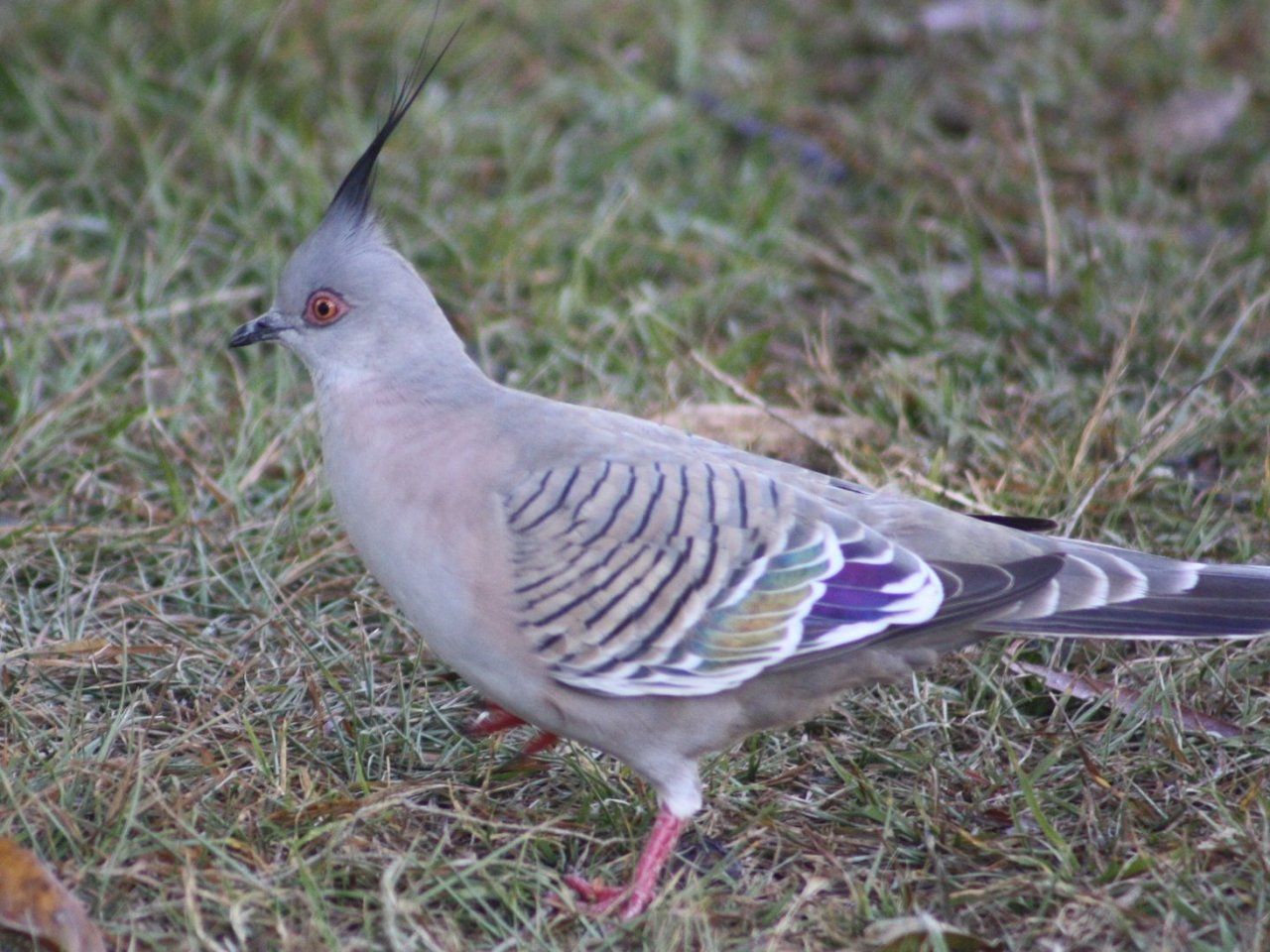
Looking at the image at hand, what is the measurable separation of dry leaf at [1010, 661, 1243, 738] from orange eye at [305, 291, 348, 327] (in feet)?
5.38

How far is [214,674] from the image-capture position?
133 inches

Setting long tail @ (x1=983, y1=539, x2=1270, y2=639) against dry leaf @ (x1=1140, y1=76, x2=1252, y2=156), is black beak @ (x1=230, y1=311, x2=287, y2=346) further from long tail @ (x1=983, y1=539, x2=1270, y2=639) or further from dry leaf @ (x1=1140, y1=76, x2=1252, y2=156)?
dry leaf @ (x1=1140, y1=76, x2=1252, y2=156)

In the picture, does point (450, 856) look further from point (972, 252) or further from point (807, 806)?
point (972, 252)

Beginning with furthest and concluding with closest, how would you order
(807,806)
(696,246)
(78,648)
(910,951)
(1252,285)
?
(696,246) → (1252,285) → (78,648) → (807,806) → (910,951)

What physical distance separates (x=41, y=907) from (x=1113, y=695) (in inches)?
84.1

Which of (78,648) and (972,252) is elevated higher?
(972,252)

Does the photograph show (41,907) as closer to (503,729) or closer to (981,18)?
(503,729)

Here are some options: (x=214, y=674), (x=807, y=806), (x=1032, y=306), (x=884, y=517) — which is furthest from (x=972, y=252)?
(x=214, y=674)

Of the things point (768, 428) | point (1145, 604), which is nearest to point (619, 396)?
point (768, 428)

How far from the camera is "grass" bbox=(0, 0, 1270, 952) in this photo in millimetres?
2801

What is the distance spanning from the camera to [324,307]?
329cm

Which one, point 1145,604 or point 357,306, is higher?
point 357,306

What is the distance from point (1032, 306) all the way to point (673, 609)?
8.06ft

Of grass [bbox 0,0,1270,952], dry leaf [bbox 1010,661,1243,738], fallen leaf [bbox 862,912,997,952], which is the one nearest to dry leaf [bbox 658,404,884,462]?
grass [bbox 0,0,1270,952]
